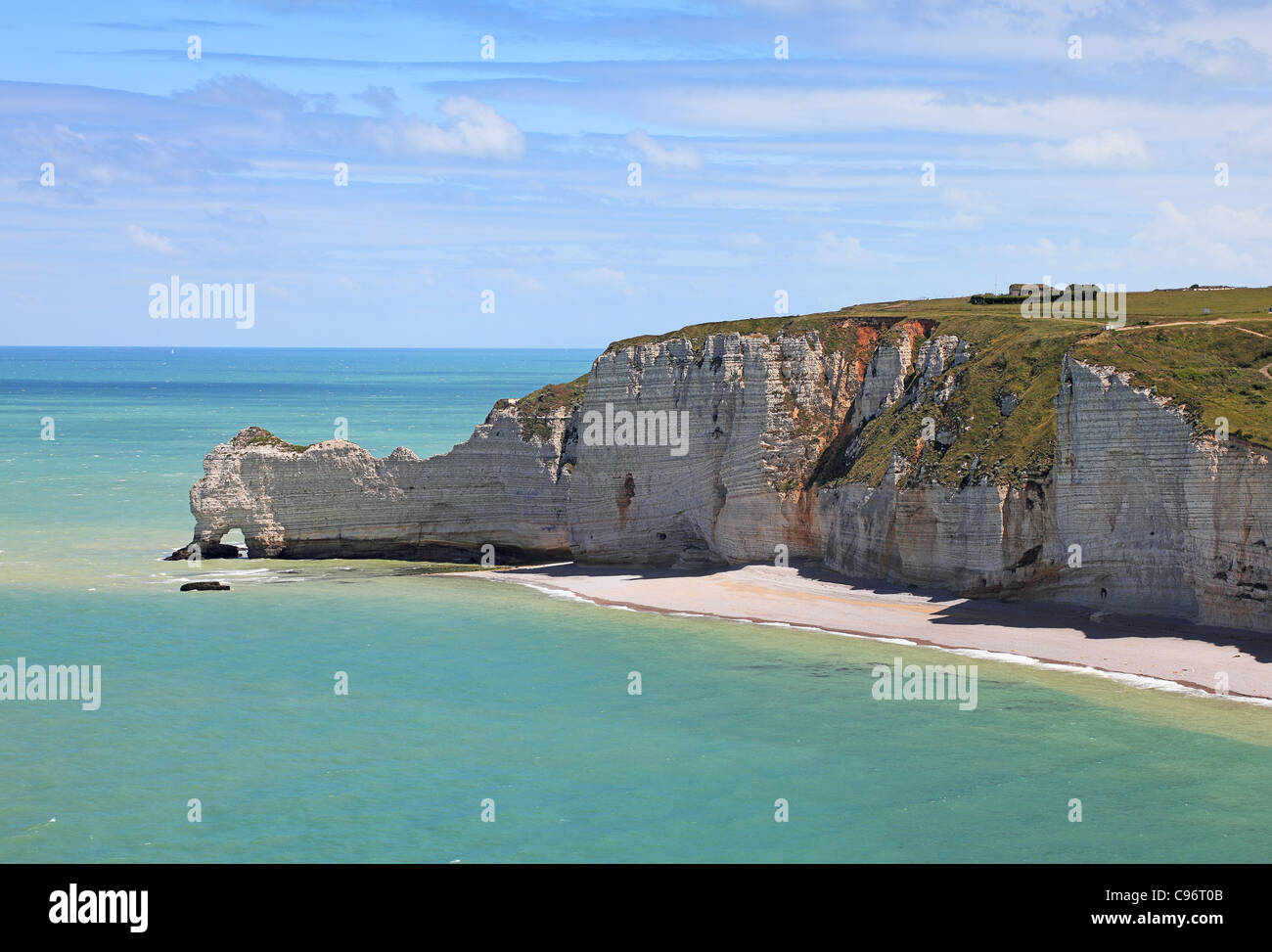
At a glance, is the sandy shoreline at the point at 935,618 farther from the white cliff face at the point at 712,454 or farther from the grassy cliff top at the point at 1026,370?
the grassy cliff top at the point at 1026,370

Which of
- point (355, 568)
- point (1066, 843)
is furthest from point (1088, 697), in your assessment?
point (355, 568)

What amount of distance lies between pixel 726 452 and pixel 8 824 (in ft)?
114

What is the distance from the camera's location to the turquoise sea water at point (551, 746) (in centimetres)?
3150

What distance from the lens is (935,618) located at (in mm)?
50219

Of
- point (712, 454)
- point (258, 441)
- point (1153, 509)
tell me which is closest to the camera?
point (1153, 509)

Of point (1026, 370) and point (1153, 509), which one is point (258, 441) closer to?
point (1026, 370)

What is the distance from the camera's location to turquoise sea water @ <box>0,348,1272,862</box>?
31500 mm

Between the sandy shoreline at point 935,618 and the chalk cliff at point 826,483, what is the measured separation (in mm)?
1017

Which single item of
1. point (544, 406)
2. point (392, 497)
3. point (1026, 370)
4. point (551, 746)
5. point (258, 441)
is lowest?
point (551, 746)

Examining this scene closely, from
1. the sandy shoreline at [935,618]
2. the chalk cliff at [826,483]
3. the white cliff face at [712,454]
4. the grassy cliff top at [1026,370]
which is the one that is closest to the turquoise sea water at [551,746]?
the sandy shoreline at [935,618]

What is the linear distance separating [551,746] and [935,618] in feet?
58.5

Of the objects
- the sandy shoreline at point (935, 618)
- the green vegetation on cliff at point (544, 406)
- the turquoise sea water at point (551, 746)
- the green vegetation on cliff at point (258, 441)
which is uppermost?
the green vegetation on cliff at point (544, 406)

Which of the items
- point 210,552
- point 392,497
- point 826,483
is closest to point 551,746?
point 826,483

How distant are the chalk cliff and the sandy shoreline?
1017 millimetres
